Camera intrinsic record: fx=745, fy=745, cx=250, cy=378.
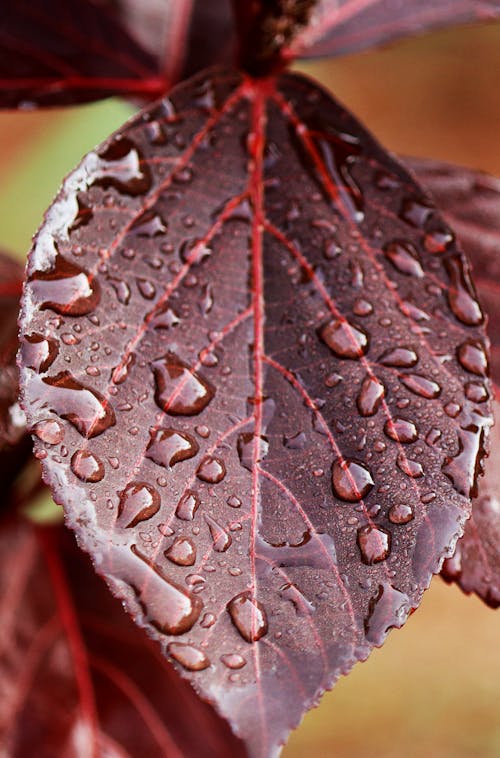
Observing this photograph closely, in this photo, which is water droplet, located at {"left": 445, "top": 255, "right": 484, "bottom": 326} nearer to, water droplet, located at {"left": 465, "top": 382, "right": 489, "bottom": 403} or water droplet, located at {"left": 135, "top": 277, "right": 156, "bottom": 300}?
water droplet, located at {"left": 465, "top": 382, "right": 489, "bottom": 403}

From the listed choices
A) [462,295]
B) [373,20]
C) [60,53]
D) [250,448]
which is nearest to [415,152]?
[373,20]

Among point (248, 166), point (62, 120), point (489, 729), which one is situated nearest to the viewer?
point (248, 166)

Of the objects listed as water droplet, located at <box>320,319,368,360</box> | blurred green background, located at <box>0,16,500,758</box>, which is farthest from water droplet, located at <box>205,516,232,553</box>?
blurred green background, located at <box>0,16,500,758</box>

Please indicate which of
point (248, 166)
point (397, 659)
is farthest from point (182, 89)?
point (397, 659)

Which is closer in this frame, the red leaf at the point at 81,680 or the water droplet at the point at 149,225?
the water droplet at the point at 149,225

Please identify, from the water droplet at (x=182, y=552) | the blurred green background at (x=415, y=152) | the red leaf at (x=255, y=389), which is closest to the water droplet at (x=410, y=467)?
the red leaf at (x=255, y=389)

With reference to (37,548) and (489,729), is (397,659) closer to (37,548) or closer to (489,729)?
(489,729)

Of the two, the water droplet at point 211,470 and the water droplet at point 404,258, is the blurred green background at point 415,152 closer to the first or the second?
the water droplet at point 404,258
